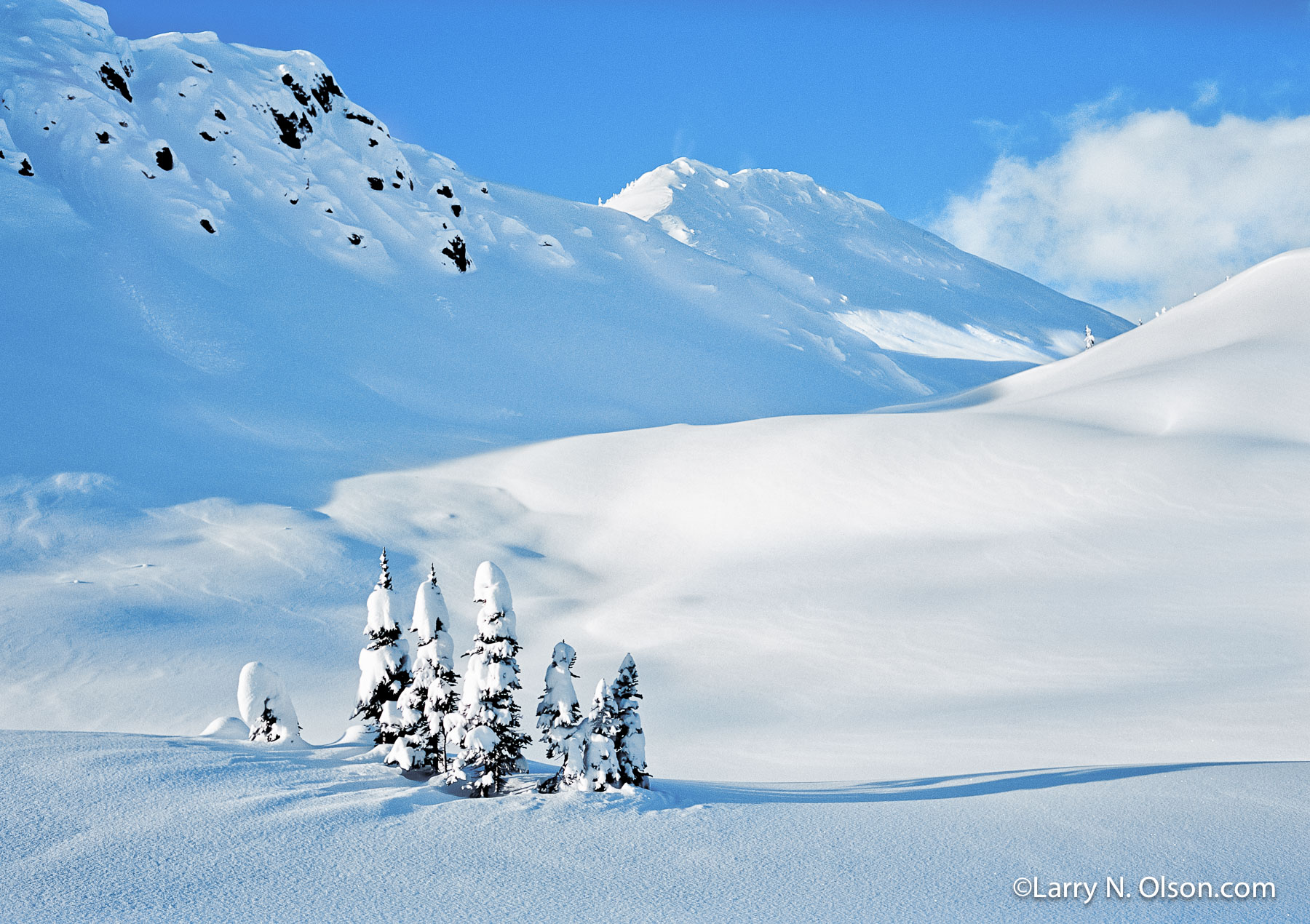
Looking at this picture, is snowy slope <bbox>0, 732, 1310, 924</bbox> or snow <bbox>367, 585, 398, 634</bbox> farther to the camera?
snow <bbox>367, 585, 398, 634</bbox>

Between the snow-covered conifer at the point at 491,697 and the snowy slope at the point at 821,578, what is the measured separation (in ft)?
19.3

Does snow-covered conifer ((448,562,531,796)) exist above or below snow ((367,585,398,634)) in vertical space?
below

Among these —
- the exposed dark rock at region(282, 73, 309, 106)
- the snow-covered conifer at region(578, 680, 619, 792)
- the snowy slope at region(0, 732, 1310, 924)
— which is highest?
the exposed dark rock at region(282, 73, 309, 106)

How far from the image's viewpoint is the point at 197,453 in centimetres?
4531

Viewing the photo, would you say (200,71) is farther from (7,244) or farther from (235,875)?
(235,875)

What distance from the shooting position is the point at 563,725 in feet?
38.5

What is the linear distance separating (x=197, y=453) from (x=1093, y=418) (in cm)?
4163

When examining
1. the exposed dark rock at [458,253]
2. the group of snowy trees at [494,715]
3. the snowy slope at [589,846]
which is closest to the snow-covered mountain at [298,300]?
the exposed dark rock at [458,253]

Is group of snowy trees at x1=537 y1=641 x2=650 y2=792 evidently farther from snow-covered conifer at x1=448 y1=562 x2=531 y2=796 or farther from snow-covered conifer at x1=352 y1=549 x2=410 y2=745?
snow-covered conifer at x1=352 y1=549 x2=410 y2=745

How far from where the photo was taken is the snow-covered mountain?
1967 inches

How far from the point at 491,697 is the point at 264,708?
4979 millimetres

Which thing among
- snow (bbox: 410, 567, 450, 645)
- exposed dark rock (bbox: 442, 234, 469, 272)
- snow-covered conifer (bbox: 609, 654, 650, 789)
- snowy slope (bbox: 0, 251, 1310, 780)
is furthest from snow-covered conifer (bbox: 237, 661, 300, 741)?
exposed dark rock (bbox: 442, 234, 469, 272)

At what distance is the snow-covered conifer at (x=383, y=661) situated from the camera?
13.8m

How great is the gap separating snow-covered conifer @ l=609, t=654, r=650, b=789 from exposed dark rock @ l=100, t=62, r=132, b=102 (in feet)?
297
